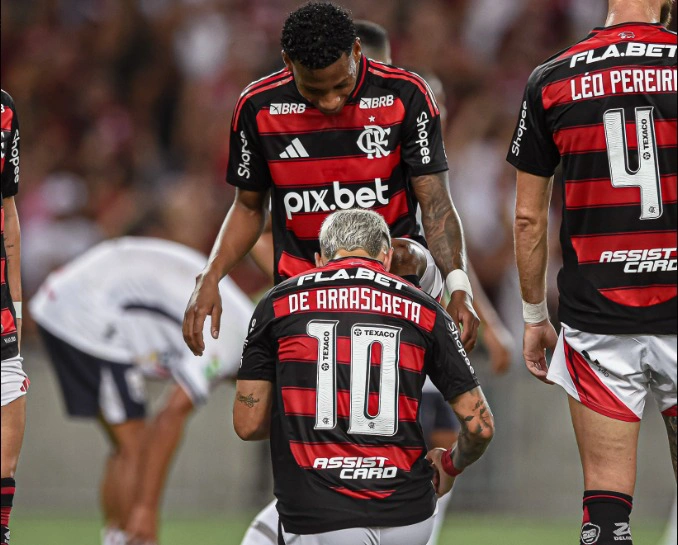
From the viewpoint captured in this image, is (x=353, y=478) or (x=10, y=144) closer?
(x=353, y=478)

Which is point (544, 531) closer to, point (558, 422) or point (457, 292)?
point (558, 422)

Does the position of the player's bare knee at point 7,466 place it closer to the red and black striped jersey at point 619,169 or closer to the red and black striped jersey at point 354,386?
the red and black striped jersey at point 354,386

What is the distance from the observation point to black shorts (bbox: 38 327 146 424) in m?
8.21

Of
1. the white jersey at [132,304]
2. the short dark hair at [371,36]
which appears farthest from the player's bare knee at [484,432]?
the white jersey at [132,304]

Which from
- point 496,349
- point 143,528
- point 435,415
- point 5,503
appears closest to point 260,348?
point 5,503

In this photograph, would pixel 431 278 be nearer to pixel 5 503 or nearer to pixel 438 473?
pixel 438 473

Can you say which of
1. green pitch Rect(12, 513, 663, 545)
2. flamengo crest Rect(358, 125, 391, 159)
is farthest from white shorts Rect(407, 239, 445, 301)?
green pitch Rect(12, 513, 663, 545)

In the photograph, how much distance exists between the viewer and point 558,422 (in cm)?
1042

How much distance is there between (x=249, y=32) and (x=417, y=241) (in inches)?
306

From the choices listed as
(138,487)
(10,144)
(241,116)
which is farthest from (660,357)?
(138,487)

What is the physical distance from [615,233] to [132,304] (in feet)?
14.7

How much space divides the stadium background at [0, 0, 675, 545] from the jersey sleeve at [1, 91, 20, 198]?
3.75 metres

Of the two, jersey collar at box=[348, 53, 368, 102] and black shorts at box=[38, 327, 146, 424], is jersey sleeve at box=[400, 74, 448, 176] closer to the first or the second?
jersey collar at box=[348, 53, 368, 102]

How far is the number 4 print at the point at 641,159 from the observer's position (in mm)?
4527
